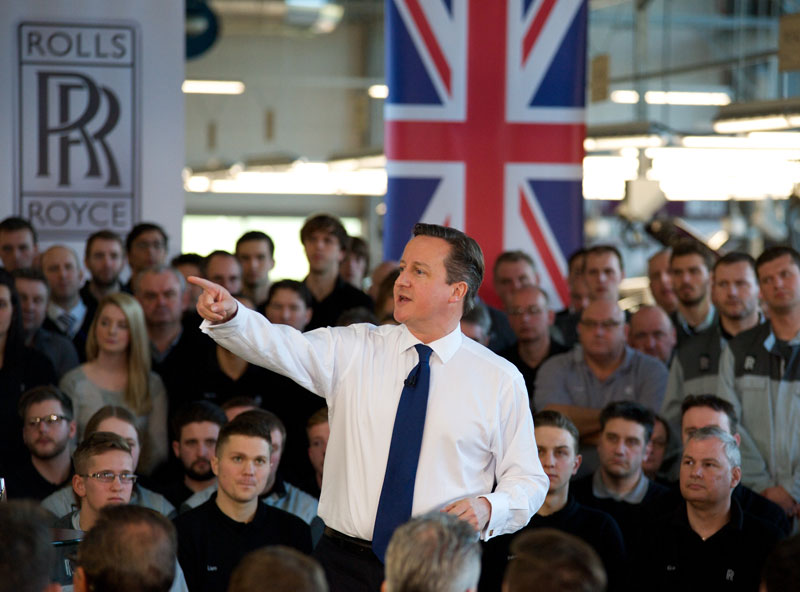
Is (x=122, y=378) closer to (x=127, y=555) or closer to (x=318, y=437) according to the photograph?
(x=318, y=437)

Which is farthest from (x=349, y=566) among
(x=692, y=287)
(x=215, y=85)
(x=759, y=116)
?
(x=215, y=85)

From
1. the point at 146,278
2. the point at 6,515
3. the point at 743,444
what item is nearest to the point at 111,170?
the point at 146,278

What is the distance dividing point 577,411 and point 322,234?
5.32 ft

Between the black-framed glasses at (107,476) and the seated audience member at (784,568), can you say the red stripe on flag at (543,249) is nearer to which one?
the black-framed glasses at (107,476)

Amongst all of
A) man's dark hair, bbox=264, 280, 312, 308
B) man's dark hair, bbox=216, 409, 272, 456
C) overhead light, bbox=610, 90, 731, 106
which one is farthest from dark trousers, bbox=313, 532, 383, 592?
overhead light, bbox=610, 90, 731, 106

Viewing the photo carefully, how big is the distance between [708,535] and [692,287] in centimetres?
168

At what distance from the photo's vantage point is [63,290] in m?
5.78

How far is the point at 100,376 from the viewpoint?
4.89m

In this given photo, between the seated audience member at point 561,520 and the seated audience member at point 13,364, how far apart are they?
2002 mm

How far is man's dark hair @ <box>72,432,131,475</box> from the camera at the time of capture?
392 centimetres

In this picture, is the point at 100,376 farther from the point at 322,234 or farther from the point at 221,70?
the point at 221,70

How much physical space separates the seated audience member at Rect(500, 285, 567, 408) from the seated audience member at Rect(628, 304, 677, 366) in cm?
45

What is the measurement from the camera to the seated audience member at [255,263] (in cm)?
619

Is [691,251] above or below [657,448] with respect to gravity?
above
